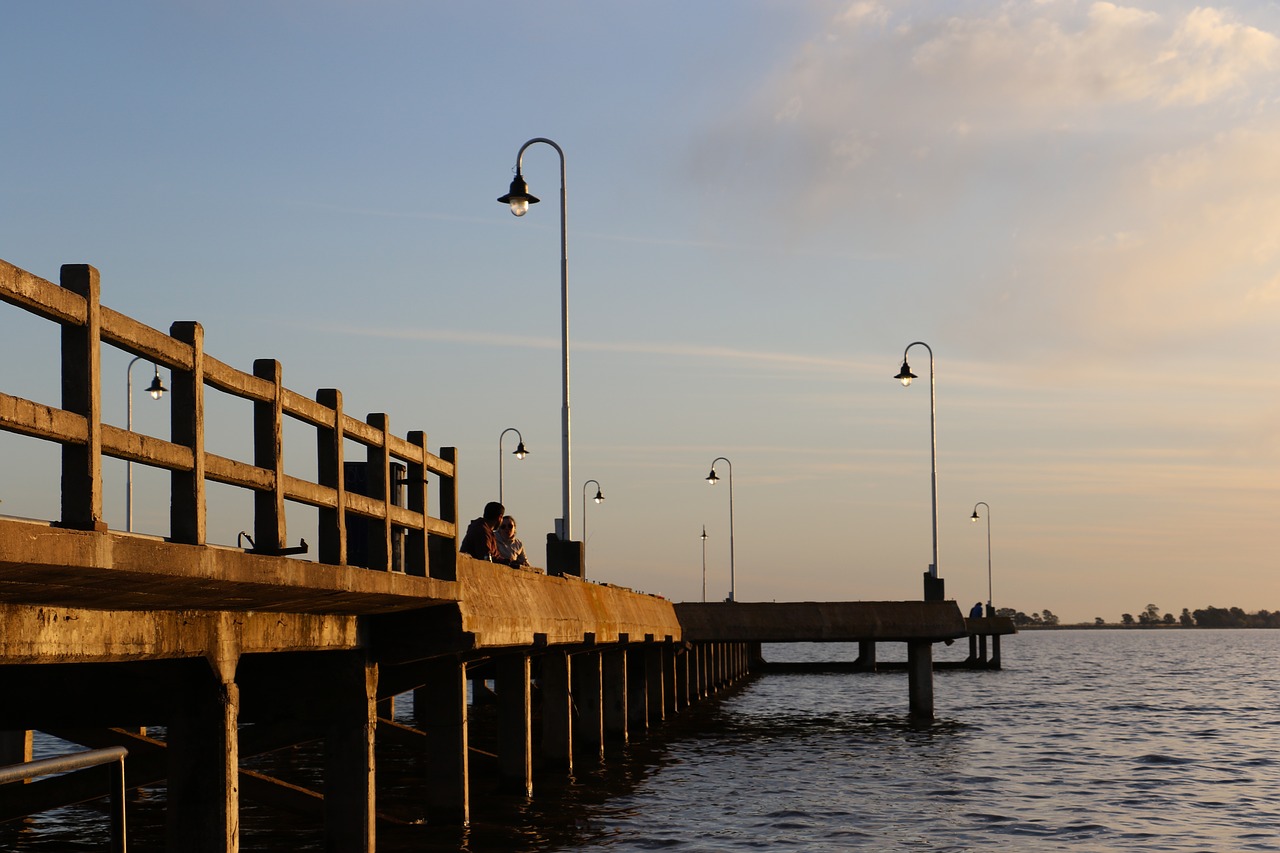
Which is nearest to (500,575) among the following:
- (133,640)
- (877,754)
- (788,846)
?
(788,846)

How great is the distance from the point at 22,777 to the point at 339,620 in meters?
9.75

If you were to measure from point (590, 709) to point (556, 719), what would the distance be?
3.96 metres

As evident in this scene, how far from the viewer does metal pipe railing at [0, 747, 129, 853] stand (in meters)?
4.34

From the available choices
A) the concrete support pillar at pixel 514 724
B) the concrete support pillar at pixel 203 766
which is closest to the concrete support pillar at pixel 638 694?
the concrete support pillar at pixel 514 724

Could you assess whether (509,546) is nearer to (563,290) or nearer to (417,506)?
(417,506)

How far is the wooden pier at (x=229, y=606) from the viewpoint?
7.58m

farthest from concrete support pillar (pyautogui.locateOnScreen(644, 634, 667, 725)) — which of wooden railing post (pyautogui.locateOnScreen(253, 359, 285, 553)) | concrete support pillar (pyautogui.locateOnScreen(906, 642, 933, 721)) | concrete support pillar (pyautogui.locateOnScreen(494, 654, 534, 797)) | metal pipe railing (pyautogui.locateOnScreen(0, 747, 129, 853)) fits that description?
metal pipe railing (pyautogui.locateOnScreen(0, 747, 129, 853))

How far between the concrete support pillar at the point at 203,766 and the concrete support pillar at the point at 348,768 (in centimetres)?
342

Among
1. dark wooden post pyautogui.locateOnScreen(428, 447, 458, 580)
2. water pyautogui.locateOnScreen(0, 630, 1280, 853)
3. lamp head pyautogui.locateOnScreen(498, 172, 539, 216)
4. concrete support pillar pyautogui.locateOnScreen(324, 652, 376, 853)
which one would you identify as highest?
lamp head pyautogui.locateOnScreen(498, 172, 539, 216)

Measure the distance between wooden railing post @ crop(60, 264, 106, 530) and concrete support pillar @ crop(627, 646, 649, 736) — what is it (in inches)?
1202

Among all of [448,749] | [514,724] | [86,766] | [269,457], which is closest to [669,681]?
[514,724]

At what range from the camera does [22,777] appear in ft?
14.5

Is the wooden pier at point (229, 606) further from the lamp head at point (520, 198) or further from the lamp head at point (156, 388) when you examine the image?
the lamp head at point (156, 388)

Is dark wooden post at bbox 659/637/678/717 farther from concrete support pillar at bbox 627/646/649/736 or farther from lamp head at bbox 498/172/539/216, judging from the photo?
lamp head at bbox 498/172/539/216
